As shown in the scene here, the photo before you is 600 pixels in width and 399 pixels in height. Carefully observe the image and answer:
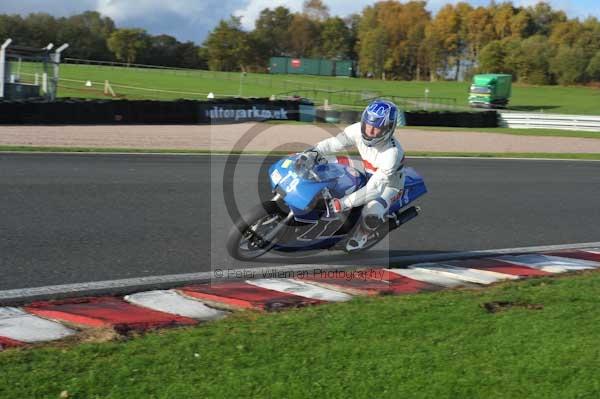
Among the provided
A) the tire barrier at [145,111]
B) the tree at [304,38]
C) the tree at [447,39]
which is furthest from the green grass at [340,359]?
the tree at [304,38]

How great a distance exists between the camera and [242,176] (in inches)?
525

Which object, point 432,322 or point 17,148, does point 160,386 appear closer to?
point 432,322

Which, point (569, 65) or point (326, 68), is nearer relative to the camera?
point (569, 65)

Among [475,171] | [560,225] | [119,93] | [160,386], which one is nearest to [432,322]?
[160,386]

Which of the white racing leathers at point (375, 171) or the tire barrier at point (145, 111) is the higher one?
the tire barrier at point (145, 111)

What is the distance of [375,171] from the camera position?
6574 mm

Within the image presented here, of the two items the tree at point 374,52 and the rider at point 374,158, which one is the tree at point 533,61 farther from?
the rider at point 374,158

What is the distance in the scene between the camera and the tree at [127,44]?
4102 inches

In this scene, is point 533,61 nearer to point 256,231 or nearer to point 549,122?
point 549,122

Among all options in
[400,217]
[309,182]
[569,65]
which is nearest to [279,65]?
[569,65]

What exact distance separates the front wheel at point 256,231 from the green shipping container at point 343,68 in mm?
96611

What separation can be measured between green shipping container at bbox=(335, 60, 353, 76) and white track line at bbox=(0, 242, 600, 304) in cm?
9516

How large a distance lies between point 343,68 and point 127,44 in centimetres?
3355

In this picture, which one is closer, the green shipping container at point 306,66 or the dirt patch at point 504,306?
the dirt patch at point 504,306
